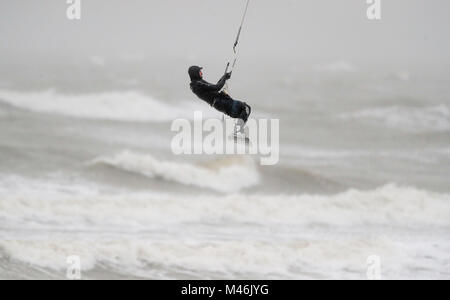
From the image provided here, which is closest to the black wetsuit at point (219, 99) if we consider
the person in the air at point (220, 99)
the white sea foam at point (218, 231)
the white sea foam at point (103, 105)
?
the person in the air at point (220, 99)

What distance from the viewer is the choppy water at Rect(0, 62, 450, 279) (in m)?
13.7

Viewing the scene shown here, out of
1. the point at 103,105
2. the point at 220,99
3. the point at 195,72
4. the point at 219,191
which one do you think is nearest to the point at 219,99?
the point at 220,99

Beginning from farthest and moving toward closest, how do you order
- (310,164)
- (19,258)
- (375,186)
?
(310,164) → (375,186) → (19,258)

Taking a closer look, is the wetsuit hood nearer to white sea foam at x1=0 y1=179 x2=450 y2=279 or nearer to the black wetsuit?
the black wetsuit

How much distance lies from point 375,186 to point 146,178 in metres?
5.95

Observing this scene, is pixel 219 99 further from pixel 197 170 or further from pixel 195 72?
pixel 197 170

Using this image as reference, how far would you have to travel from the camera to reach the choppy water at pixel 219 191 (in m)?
13.7

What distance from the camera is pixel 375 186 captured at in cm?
2033

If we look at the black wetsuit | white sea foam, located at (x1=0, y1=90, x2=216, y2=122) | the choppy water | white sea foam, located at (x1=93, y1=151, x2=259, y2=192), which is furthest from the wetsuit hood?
white sea foam, located at (x1=0, y1=90, x2=216, y2=122)

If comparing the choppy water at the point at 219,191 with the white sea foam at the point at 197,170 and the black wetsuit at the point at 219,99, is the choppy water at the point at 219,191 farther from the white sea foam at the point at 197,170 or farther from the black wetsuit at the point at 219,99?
the black wetsuit at the point at 219,99

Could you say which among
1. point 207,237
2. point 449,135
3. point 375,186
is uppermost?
point 449,135

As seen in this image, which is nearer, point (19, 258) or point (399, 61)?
point (19, 258)
